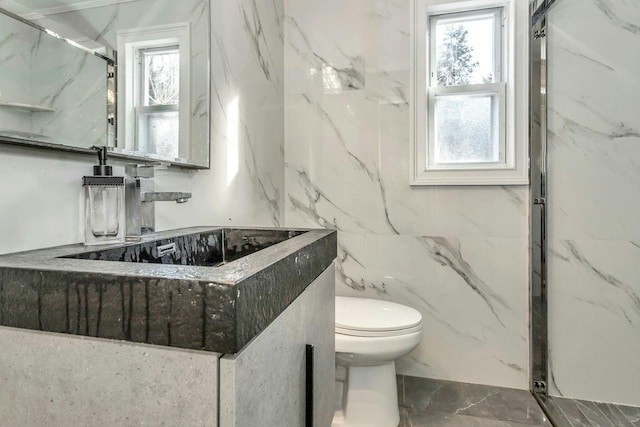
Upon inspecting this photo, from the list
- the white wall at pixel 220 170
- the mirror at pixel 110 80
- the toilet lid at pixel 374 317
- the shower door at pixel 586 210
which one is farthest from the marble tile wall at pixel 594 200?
the mirror at pixel 110 80

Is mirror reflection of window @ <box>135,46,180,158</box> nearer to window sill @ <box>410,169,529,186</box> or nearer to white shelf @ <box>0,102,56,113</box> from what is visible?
white shelf @ <box>0,102,56,113</box>

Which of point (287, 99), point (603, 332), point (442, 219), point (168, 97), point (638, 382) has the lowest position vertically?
point (638, 382)

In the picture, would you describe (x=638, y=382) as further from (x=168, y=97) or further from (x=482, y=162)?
(x=168, y=97)

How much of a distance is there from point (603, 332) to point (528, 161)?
0.84m

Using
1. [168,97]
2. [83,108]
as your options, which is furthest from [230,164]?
[83,108]

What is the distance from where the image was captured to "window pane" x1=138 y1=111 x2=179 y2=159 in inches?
37.2

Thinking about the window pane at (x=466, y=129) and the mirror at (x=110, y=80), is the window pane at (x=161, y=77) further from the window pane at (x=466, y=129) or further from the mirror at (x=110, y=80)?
the window pane at (x=466, y=129)

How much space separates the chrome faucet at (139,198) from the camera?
841mm

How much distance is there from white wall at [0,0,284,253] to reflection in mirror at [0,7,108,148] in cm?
4

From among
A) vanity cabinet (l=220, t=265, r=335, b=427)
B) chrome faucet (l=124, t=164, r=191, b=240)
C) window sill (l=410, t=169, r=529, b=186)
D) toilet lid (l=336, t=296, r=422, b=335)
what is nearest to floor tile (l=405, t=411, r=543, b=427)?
toilet lid (l=336, t=296, r=422, b=335)

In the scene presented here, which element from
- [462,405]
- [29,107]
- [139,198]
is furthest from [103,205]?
[462,405]

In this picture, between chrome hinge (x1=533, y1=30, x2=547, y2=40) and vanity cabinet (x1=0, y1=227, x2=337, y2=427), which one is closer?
vanity cabinet (x1=0, y1=227, x2=337, y2=427)

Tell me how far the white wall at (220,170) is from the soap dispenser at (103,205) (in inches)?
1.9

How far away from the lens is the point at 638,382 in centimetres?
156
